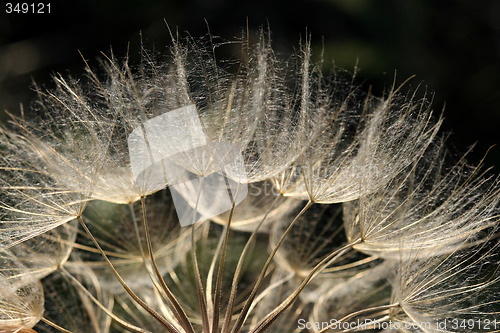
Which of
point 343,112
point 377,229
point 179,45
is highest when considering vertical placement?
point 179,45

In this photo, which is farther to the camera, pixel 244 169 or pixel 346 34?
pixel 346 34

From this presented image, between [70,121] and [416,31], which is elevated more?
[70,121]

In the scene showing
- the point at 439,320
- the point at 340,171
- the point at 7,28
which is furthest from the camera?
the point at 7,28

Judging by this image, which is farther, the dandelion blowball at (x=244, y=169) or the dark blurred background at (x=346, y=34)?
the dark blurred background at (x=346, y=34)

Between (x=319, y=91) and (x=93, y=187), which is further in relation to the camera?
(x=319, y=91)

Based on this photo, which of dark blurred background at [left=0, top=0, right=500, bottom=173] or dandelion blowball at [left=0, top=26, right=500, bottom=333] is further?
dark blurred background at [left=0, top=0, right=500, bottom=173]

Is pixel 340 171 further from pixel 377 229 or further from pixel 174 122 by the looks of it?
pixel 174 122

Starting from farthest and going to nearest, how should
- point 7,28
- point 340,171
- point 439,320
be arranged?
point 7,28 < point 340,171 < point 439,320

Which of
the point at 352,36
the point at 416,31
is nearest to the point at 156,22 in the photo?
the point at 352,36
